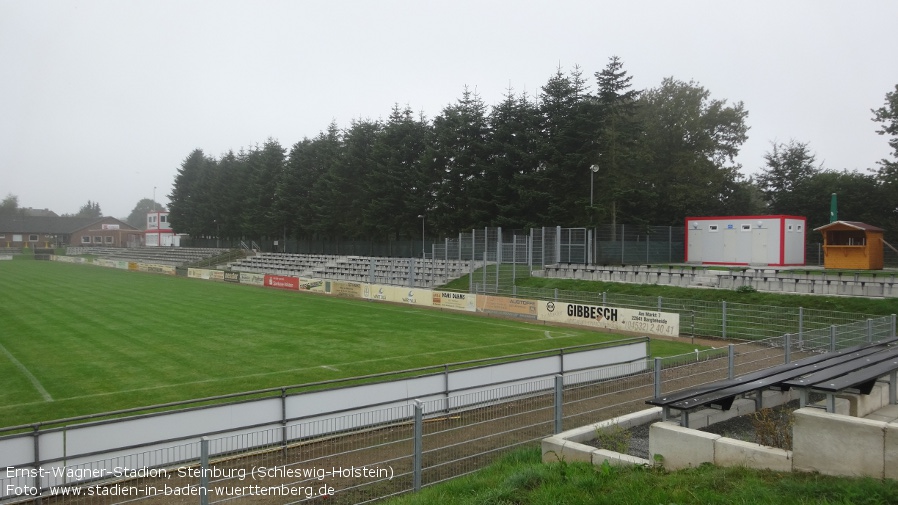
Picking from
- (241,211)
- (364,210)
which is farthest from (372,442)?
(241,211)

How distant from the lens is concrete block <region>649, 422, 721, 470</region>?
7.06 meters

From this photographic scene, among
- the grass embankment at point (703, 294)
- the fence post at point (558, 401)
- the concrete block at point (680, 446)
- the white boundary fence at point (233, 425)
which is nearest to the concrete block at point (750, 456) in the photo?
the concrete block at point (680, 446)

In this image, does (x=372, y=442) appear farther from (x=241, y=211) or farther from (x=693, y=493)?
(x=241, y=211)

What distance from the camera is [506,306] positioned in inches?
1271

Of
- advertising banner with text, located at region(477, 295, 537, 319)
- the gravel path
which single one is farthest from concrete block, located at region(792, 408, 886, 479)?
advertising banner with text, located at region(477, 295, 537, 319)

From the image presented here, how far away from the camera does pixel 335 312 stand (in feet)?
110

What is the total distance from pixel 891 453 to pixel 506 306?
2646 cm

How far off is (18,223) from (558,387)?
6039 inches

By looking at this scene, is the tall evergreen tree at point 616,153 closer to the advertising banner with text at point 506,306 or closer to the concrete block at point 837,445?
the advertising banner with text at point 506,306

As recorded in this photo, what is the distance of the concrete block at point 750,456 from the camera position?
21.4ft

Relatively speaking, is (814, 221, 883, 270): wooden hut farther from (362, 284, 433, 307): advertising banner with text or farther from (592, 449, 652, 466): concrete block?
(592, 449, 652, 466): concrete block

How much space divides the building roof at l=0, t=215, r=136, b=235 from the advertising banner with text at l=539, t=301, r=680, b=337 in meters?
137

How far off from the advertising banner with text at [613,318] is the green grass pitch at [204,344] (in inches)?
32.4

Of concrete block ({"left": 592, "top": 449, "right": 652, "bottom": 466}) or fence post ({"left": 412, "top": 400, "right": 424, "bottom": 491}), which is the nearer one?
concrete block ({"left": 592, "top": 449, "right": 652, "bottom": 466})
